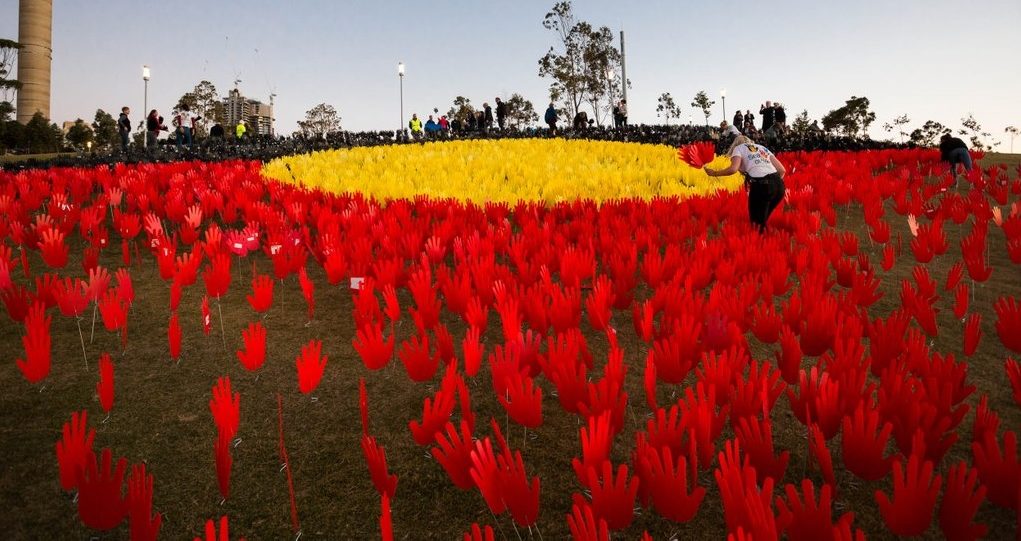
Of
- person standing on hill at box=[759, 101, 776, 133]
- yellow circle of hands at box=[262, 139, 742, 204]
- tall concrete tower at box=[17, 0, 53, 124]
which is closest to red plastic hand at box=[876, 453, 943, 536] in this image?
yellow circle of hands at box=[262, 139, 742, 204]

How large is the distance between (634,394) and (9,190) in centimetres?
806

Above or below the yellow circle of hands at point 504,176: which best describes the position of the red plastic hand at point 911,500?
below

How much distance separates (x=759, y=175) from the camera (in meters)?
6.38

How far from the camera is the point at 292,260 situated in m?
3.92

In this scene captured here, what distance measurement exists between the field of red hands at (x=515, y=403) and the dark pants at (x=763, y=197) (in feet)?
5.05

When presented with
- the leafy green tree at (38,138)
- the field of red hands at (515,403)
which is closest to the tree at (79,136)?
the leafy green tree at (38,138)

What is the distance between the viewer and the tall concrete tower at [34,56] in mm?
71688

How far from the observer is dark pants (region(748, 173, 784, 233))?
637 centimetres

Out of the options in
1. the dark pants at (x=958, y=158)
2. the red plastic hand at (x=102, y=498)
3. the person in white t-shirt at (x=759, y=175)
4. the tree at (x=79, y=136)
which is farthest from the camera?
the tree at (x=79, y=136)

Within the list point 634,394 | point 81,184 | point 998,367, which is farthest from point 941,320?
point 81,184

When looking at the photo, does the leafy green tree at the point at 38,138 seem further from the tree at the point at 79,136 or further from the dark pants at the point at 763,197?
the dark pants at the point at 763,197

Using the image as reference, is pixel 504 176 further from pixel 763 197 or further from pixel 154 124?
pixel 154 124

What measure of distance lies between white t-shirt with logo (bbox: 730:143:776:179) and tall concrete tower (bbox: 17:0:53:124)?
89.6 metres

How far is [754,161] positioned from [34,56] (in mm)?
95021
